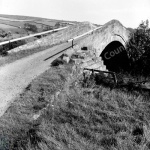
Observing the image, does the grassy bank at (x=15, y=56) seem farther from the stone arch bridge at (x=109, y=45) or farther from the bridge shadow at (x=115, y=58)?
the bridge shadow at (x=115, y=58)

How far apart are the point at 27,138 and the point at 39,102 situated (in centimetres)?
140

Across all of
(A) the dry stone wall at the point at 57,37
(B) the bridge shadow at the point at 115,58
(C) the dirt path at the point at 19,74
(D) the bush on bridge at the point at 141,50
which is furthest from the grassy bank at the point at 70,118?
(B) the bridge shadow at the point at 115,58

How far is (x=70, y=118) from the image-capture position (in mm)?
6215

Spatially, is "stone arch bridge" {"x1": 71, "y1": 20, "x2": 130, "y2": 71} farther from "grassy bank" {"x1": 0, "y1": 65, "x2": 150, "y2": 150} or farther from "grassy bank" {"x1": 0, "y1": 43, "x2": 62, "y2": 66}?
"grassy bank" {"x1": 0, "y1": 43, "x2": 62, "y2": 66}

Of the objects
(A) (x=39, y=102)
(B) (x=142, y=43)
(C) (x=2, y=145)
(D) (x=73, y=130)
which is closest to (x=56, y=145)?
(D) (x=73, y=130)

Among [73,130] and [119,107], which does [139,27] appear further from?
[73,130]

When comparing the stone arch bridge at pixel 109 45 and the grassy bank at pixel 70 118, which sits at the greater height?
the stone arch bridge at pixel 109 45

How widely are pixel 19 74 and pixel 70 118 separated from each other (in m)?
2.95

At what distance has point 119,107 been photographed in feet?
23.2

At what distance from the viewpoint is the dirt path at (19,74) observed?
6.59 metres

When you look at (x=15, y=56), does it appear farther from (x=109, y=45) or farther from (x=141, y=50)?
(x=141, y=50)

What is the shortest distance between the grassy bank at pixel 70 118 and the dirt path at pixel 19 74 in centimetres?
33

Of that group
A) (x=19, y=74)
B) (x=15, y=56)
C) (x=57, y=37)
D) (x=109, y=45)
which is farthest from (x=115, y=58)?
(x=19, y=74)

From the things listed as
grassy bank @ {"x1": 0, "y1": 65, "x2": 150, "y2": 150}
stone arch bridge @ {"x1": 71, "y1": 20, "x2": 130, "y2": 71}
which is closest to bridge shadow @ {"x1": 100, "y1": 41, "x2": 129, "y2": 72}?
stone arch bridge @ {"x1": 71, "y1": 20, "x2": 130, "y2": 71}
